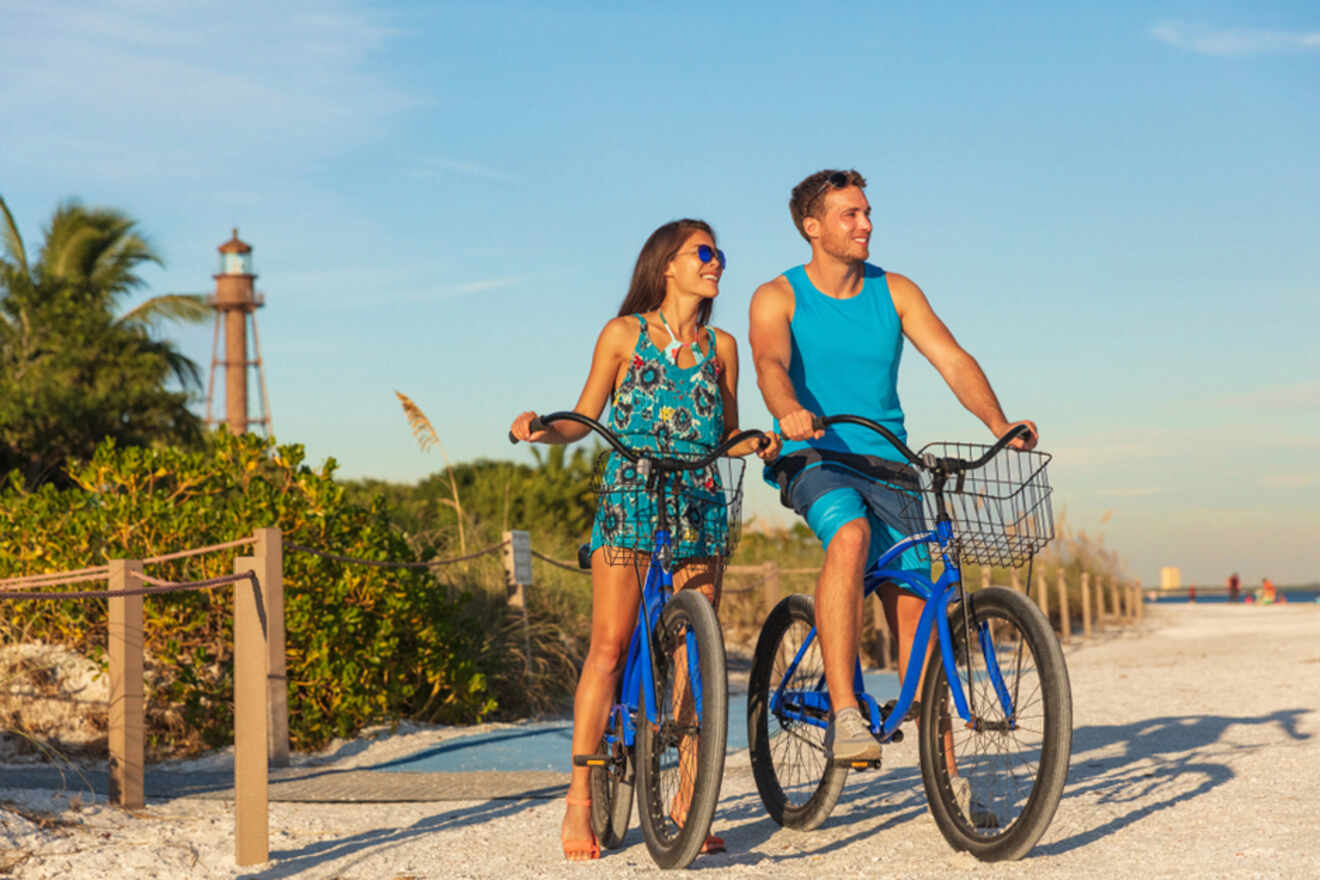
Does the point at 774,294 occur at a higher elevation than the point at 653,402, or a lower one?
higher

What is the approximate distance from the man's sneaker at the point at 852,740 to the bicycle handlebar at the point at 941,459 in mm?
734

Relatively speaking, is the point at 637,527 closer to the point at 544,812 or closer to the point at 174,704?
the point at 544,812

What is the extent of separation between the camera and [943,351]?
4609mm

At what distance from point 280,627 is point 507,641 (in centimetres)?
262

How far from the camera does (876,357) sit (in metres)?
4.57

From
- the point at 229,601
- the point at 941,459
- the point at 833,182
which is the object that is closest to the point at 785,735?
the point at 941,459

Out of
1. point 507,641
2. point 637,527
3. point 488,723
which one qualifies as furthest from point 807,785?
point 507,641

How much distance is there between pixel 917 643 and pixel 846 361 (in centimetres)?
95

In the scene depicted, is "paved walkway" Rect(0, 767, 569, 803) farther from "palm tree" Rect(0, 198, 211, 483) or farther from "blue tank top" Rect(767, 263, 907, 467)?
"palm tree" Rect(0, 198, 211, 483)

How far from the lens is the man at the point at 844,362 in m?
4.29

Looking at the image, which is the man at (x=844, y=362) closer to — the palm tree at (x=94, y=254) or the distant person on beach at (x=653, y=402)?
the distant person on beach at (x=653, y=402)

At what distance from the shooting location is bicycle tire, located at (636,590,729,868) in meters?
3.82

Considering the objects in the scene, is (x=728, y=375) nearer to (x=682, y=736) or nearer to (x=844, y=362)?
(x=844, y=362)

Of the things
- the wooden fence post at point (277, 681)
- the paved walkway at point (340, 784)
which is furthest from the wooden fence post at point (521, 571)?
the paved walkway at point (340, 784)
